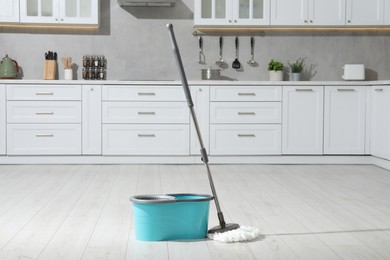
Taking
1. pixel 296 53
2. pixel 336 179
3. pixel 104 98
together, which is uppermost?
pixel 296 53

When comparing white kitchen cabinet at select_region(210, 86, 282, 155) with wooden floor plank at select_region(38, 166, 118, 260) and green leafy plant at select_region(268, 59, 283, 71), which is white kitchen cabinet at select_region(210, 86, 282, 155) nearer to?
green leafy plant at select_region(268, 59, 283, 71)

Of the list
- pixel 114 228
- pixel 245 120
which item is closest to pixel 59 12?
pixel 245 120

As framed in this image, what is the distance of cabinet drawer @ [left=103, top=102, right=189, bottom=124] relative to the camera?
5941 mm

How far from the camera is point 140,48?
21.2 ft

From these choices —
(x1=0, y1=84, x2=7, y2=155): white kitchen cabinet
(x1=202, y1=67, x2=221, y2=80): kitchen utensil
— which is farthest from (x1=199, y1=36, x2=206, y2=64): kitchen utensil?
(x1=0, y1=84, x2=7, y2=155): white kitchen cabinet

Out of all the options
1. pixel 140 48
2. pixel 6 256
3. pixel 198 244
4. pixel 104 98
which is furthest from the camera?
pixel 140 48

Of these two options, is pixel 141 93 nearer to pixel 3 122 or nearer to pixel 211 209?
pixel 3 122

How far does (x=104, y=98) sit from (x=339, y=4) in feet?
7.76

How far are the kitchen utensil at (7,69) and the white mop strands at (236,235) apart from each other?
3837mm

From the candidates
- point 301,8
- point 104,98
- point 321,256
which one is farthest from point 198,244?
point 301,8

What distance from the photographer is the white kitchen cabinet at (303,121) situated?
601 cm

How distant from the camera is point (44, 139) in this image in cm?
591

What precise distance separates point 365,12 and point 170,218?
13.5 ft

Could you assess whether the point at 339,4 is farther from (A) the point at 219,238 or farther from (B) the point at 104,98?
(A) the point at 219,238
